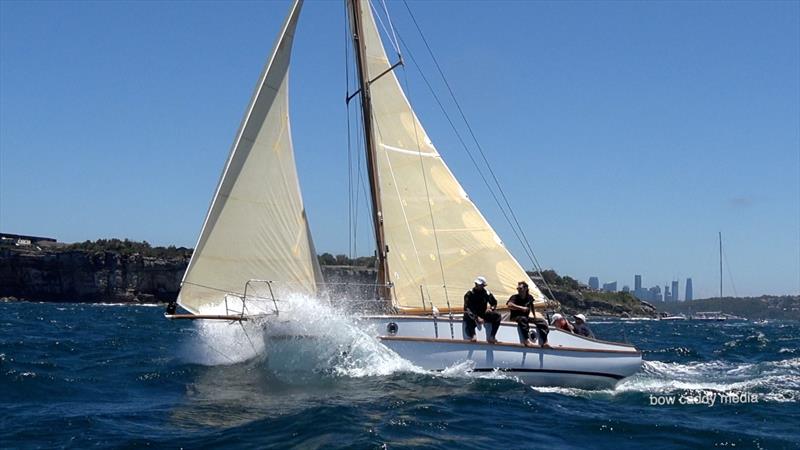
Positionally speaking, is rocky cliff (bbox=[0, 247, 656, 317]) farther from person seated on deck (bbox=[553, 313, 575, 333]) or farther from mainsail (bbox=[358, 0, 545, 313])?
person seated on deck (bbox=[553, 313, 575, 333])

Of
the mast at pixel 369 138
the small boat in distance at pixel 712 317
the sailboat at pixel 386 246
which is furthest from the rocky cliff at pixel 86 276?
the mast at pixel 369 138

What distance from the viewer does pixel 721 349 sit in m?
34.1

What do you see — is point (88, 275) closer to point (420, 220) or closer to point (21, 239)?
point (21, 239)

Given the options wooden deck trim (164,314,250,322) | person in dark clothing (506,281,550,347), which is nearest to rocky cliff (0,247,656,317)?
person in dark clothing (506,281,550,347)

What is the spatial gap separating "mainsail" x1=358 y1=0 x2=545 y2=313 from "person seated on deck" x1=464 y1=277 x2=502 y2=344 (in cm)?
232

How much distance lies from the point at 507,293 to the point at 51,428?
11300mm

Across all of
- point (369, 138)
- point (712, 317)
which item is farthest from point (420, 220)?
point (712, 317)

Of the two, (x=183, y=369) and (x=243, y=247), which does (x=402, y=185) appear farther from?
(x=183, y=369)

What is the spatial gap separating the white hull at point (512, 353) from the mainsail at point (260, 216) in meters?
2.15

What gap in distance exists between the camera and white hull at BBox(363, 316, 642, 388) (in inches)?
645

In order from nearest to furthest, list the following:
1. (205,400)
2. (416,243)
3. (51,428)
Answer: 1. (51,428)
2. (205,400)
3. (416,243)

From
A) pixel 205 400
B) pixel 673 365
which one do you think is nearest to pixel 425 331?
pixel 205 400

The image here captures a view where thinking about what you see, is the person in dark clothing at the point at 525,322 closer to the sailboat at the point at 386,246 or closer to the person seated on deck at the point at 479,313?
the sailboat at the point at 386,246

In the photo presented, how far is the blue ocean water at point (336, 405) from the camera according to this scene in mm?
11250
